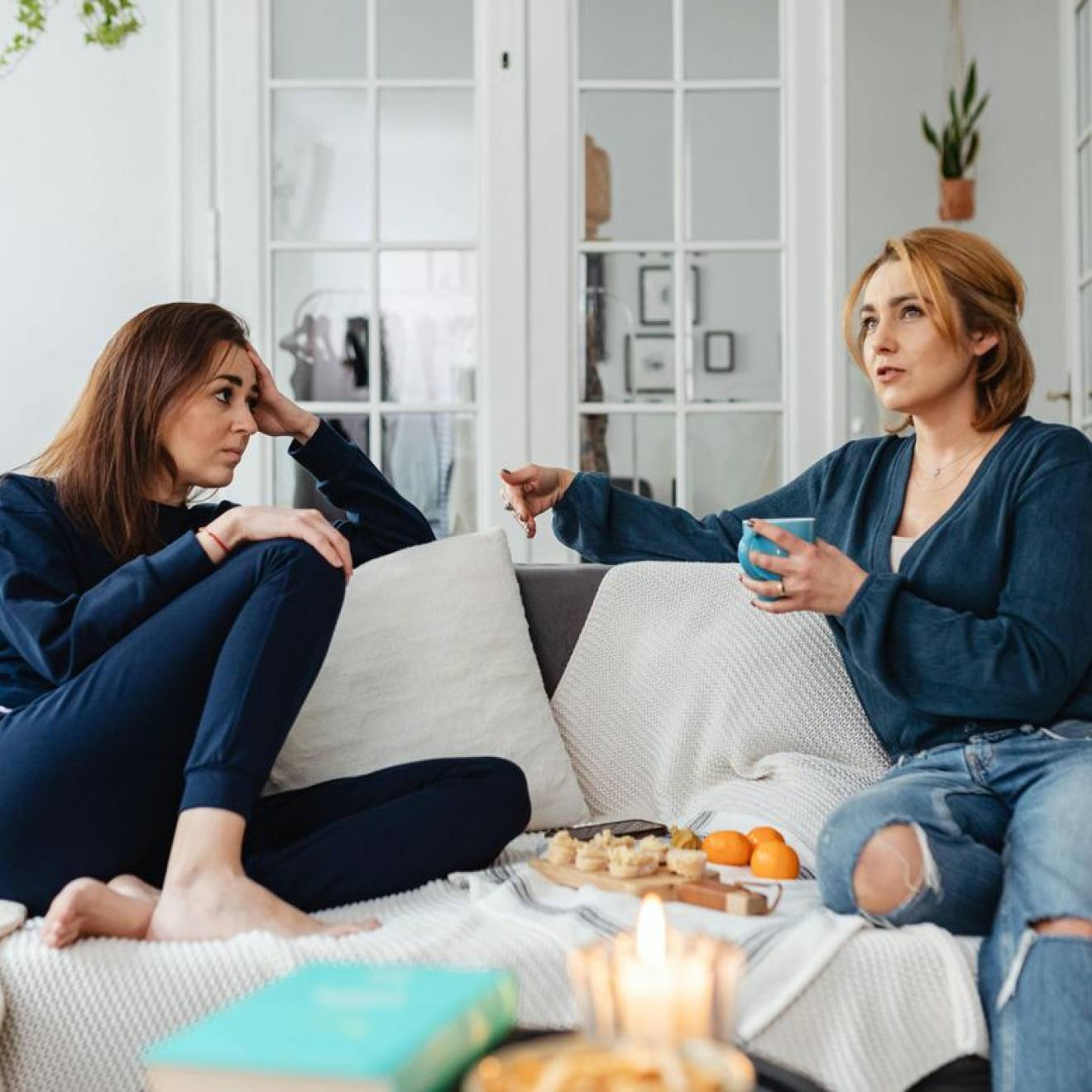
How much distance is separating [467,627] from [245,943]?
2.45ft

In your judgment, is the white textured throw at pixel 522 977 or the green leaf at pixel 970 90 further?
the green leaf at pixel 970 90

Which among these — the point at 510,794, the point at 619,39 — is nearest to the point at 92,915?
the point at 510,794

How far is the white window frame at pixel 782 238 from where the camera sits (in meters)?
3.52

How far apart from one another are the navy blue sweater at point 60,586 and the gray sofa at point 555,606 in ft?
1.91

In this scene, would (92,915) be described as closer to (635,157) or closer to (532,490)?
(532,490)

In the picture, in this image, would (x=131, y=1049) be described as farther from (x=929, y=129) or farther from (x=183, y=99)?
(x=929, y=129)

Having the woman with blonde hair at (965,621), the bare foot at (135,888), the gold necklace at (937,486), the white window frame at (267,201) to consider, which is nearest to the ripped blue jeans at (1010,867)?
the woman with blonde hair at (965,621)

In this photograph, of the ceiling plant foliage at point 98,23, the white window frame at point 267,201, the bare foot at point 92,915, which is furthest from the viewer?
the white window frame at point 267,201

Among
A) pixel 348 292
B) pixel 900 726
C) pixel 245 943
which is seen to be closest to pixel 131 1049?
pixel 245 943

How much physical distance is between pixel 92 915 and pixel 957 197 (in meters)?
3.77

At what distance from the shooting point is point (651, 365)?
359cm

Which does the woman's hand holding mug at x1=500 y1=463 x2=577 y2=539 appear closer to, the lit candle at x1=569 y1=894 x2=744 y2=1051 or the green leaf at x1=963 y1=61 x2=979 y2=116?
the lit candle at x1=569 y1=894 x2=744 y2=1051

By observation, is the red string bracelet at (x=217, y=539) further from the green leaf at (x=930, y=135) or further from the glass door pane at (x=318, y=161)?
the green leaf at (x=930, y=135)

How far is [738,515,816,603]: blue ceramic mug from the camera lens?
1.61 metres
